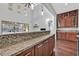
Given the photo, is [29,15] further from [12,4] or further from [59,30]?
[59,30]

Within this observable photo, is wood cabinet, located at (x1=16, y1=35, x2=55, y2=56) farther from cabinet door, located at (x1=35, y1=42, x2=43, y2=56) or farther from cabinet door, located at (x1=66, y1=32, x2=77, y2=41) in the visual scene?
cabinet door, located at (x1=66, y1=32, x2=77, y2=41)

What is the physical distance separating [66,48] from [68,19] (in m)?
0.40

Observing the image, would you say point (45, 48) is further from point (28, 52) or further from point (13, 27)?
point (13, 27)

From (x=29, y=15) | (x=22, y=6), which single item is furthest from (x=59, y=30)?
(x=22, y=6)

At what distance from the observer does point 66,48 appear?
1.60 metres

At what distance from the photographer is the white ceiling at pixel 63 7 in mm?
1523

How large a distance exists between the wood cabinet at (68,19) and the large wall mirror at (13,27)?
0.46 metres

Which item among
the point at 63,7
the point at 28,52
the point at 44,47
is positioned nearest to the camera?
the point at 28,52

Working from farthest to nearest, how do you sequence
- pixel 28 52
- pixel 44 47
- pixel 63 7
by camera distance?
pixel 44 47
pixel 63 7
pixel 28 52

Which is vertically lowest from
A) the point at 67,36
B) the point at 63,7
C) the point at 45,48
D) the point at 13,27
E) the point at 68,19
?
the point at 45,48

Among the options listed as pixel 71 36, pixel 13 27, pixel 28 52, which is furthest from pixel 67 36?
pixel 13 27

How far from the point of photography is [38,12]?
1.55 metres

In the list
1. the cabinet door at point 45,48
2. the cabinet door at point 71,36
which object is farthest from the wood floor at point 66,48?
the cabinet door at point 45,48

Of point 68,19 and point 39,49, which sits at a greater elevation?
point 68,19
